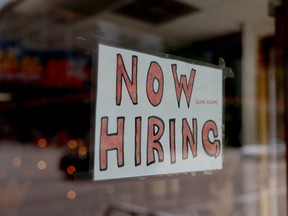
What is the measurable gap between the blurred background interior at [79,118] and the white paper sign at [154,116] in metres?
1.15

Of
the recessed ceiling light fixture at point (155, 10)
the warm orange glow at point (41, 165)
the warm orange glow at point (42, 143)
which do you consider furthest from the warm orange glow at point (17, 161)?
the recessed ceiling light fixture at point (155, 10)

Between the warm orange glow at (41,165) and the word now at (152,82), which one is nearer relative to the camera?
the word now at (152,82)

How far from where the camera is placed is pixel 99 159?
768mm

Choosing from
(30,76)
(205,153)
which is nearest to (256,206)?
(205,153)

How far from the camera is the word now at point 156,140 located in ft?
2.56

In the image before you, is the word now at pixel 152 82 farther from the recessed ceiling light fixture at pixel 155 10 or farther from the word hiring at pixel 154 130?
the recessed ceiling light fixture at pixel 155 10

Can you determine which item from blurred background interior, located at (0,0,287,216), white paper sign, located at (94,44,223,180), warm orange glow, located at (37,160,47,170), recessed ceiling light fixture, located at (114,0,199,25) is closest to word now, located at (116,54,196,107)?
white paper sign, located at (94,44,223,180)

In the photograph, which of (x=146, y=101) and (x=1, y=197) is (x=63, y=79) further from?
(x=146, y=101)

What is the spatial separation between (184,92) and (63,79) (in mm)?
3295

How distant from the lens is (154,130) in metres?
0.87

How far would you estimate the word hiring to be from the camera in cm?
80

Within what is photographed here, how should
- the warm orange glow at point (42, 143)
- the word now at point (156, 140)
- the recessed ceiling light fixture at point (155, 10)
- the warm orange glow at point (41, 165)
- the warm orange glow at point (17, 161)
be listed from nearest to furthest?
the word now at point (156, 140) → the recessed ceiling light fixture at point (155, 10) → the warm orange glow at point (17, 161) → the warm orange glow at point (41, 165) → the warm orange glow at point (42, 143)

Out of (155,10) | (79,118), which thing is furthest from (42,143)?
(155,10)

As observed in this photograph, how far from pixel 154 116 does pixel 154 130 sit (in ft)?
0.11
